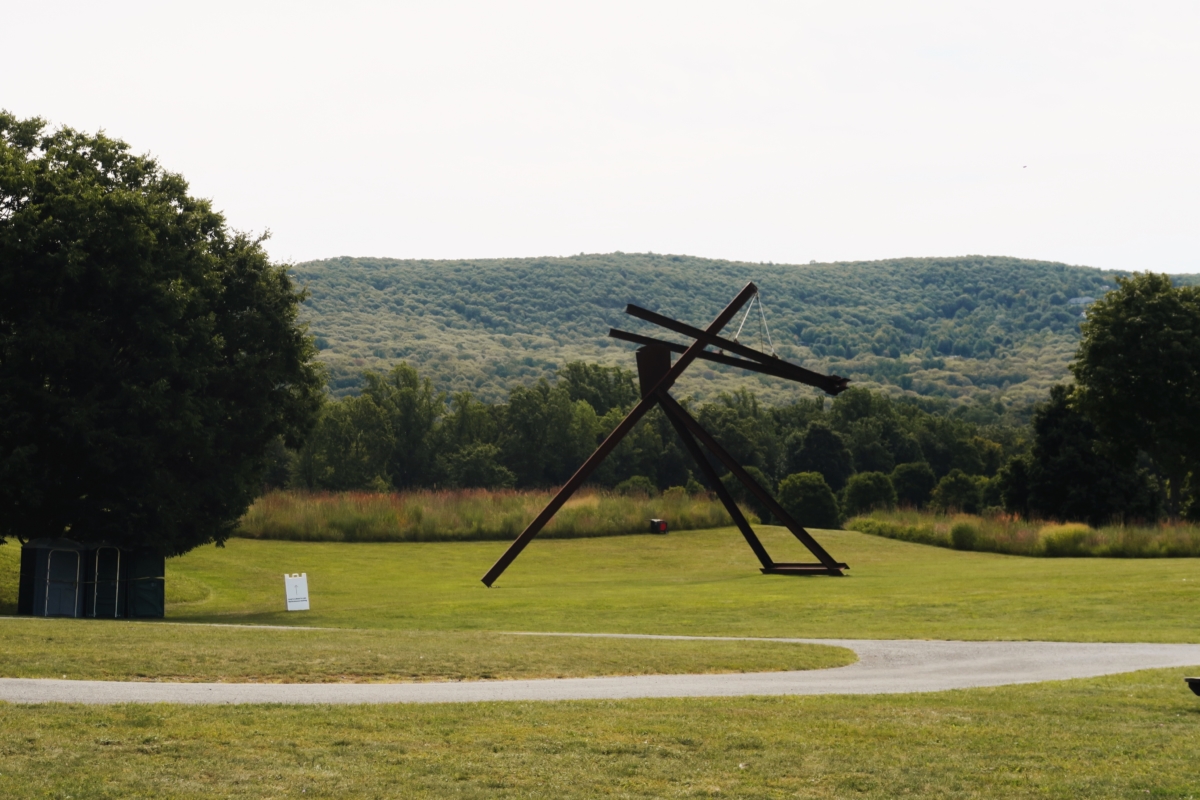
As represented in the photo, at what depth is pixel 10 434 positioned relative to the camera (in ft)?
79.4

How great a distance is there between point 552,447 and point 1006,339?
358ft

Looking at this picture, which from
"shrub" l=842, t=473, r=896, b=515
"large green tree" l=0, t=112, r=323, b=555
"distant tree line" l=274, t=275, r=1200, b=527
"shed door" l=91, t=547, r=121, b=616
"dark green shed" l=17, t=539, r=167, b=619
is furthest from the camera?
"shrub" l=842, t=473, r=896, b=515

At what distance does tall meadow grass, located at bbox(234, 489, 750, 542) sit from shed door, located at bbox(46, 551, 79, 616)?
15.8 m

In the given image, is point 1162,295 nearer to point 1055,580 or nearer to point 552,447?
point 1055,580

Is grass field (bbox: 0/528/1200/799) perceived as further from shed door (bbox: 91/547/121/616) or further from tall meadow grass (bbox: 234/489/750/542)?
tall meadow grass (bbox: 234/489/750/542)

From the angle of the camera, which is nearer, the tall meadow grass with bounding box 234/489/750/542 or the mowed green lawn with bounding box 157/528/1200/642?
the mowed green lawn with bounding box 157/528/1200/642

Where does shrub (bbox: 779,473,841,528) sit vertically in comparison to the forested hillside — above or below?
below

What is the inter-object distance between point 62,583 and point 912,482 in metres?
68.3

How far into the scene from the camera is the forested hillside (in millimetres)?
157500

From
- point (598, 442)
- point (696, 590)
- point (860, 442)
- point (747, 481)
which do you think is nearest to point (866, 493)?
point (598, 442)

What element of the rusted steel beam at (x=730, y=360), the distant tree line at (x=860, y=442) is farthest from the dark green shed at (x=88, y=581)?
the distant tree line at (x=860, y=442)

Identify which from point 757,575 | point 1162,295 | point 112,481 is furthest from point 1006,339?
point 112,481

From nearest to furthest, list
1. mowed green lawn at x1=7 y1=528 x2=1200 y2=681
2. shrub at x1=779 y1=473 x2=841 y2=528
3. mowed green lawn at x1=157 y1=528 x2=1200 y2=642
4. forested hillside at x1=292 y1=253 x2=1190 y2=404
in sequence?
mowed green lawn at x1=7 y1=528 x2=1200 y2=681, mowed green lawn at x1=157 y1=528 x2=1200 y2=642, shrub at x1=779 y1=473 x2=841 y2=528, forested hillside at x1=292 y1=253 x2=1190 y2=404

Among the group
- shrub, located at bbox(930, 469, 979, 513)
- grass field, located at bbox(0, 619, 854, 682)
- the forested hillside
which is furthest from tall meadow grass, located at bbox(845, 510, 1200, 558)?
the forested hillside
